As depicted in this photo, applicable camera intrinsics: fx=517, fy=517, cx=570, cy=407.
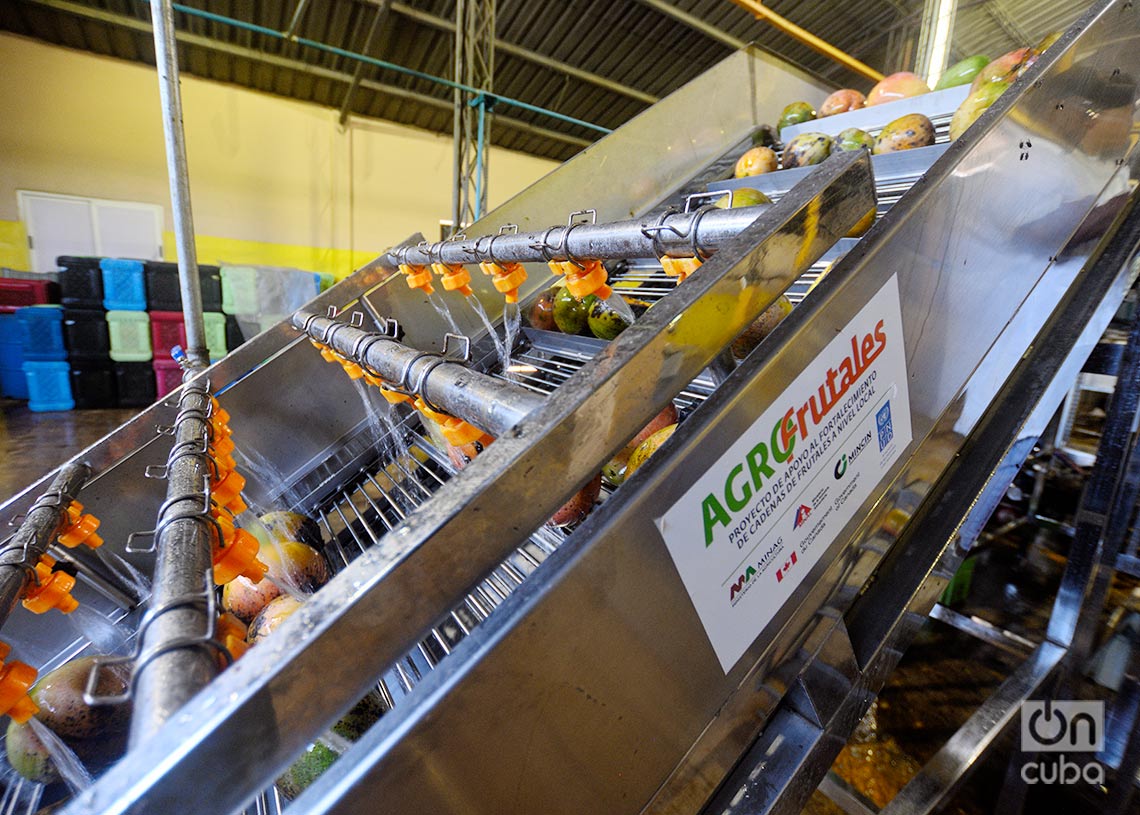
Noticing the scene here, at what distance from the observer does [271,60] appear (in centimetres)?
767

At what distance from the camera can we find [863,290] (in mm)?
721

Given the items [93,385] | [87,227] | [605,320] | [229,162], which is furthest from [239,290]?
[605,320]

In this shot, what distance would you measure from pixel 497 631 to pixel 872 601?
0.86 meters

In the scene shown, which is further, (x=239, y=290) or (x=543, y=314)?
(x=239, y=290)

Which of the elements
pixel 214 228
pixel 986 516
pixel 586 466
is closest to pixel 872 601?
pixel 986 516

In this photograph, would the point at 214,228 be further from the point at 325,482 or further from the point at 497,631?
the point at 497,631

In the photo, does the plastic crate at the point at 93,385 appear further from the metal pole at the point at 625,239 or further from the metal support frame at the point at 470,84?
the metal pole at the point at 625,239

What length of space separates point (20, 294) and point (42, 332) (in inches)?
25.4

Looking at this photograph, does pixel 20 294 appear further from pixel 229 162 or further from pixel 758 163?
pixel 758 163

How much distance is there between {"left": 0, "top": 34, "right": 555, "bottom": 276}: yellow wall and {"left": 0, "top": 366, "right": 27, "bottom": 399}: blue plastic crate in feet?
7.52

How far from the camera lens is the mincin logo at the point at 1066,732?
62.9 inches

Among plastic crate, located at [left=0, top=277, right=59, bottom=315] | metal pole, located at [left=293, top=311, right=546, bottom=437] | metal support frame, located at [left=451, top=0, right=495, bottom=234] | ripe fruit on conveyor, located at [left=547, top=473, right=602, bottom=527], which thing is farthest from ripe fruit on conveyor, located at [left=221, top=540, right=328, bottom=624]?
plastic crate, located at [left=0, top=277, right=59, bottom=315]

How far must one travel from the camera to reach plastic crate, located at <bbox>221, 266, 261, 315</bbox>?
656 cm

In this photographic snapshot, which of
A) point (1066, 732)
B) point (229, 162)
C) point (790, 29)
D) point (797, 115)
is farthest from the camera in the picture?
point (229, 162)
